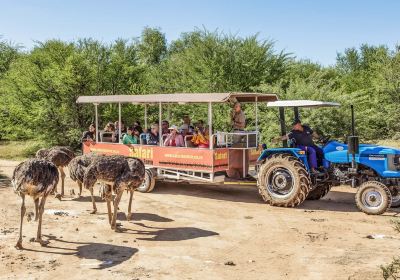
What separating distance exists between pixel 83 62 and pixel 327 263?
19051 millimetres

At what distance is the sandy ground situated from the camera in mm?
6586

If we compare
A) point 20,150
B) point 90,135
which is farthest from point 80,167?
point 20,150

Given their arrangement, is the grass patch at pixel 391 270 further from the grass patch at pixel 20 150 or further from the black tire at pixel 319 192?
the grass patch at pixel 20 150

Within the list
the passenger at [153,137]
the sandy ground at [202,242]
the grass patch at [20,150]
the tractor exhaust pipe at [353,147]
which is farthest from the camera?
the grass patch at [20,150]

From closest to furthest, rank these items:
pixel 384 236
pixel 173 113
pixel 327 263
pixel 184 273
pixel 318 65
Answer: pixel 184 273, pixel 327 263, pixel 384 236, pixel 173 113, pixel 318 65

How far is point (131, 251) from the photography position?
7516 millimetres

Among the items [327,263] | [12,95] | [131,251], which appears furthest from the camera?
[12,95]

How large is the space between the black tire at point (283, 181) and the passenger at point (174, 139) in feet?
8.71

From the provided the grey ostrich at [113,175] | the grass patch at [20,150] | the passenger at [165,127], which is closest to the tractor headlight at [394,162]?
the grey ostrich at [113,175]

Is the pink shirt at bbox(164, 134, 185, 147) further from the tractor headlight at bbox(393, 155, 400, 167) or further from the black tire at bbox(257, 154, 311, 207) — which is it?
the tractor headlight at bbox(393, 155, 400, 167)

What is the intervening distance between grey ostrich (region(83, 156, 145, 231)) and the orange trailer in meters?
3.18

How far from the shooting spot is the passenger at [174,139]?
41.9 feet

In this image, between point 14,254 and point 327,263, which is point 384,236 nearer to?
point 327,263

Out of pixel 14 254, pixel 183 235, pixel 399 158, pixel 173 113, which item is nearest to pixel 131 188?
pixel 183 235
